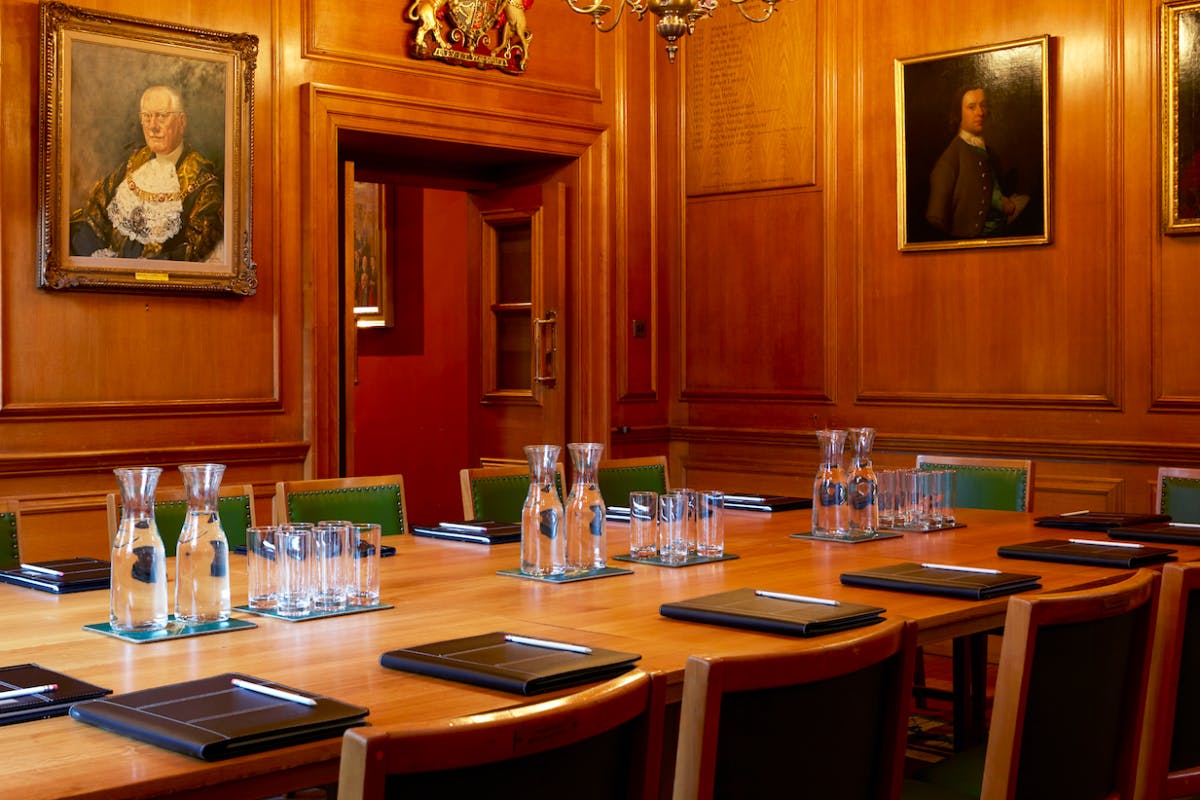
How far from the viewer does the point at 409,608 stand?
8.43ft

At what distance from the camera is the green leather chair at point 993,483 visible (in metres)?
4.64

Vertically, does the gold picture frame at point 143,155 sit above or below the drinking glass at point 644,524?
above

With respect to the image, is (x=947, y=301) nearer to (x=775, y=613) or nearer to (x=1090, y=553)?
(x=1090, y=553)

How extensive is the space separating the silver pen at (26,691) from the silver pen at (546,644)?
658mm

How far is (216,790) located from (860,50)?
18.2 ft

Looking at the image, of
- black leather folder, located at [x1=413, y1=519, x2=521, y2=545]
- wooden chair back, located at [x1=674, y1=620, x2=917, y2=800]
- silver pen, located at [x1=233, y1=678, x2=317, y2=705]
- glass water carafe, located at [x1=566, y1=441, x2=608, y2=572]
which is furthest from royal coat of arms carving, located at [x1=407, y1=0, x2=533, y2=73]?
wooden chair back, located at [x1=674, y1=620, x2=917, y2=800]

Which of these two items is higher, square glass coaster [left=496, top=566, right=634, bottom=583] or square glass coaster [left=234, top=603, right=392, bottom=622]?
square glass coaster [left=496, top=566, right=634, bottom=583]

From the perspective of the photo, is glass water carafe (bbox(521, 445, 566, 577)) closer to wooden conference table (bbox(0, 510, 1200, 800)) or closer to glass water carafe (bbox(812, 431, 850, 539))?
wooden conference table (bbox(0, 510, 1200, 800))

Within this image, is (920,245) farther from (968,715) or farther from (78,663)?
(78,663)

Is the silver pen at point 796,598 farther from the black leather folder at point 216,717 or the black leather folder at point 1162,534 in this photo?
the black leather folder at point 1162,534

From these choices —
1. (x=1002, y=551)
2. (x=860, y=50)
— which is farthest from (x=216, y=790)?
(x=860, y=50)

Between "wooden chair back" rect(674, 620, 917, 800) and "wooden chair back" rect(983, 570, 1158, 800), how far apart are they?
0.63 ft

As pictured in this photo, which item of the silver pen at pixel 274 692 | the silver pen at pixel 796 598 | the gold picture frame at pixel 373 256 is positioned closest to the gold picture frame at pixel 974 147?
the silver pen at pixel 796 598

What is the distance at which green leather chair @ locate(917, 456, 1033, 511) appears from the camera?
464 centimetres
